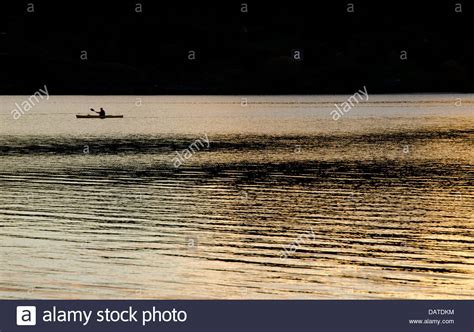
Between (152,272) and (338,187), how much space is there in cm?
2895

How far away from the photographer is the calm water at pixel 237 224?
3500 cm

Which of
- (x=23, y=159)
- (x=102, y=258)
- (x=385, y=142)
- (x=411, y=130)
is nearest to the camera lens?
(x=102, y=258)

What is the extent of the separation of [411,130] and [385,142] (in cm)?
3011

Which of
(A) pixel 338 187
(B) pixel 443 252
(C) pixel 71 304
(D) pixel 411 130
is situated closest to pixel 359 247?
(B) pixel 443 252

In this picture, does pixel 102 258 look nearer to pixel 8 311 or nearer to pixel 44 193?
pixel 8 311

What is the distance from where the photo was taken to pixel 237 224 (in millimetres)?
47844

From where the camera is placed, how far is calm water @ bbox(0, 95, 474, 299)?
35000mm

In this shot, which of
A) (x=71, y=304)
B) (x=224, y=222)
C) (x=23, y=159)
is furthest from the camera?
(x=23, y=159)

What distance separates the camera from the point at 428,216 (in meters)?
51.0

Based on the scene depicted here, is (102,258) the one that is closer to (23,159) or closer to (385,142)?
(23,159)

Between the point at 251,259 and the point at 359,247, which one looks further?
the point at 359,247

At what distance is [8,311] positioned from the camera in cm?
2577

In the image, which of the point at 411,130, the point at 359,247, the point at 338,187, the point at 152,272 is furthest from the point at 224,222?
the point at 411,130

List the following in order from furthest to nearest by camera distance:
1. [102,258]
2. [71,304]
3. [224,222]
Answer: [224,222]
[102,258]
[71,304]
